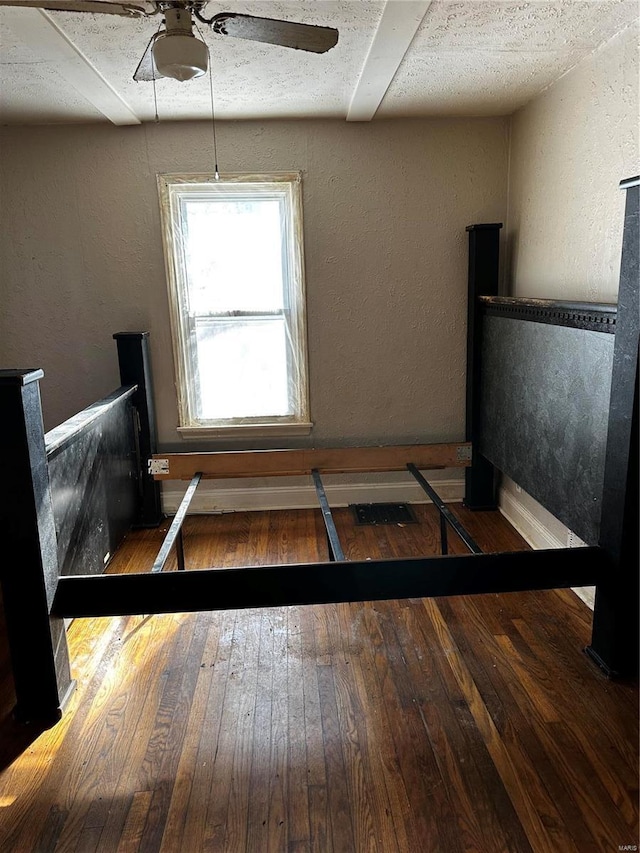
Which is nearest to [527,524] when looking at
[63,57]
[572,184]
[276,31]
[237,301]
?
[572,184]

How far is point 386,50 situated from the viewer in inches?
92.1

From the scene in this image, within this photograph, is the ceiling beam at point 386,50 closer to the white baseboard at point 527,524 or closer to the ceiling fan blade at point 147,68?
the ceiling fan blade at point 147,68

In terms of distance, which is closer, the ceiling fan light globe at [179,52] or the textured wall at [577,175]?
the ceiling fan light globe at [179,52]

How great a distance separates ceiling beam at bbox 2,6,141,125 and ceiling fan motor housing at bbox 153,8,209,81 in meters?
0.55

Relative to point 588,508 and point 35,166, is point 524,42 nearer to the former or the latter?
point 588,508

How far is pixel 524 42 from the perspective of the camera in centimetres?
233

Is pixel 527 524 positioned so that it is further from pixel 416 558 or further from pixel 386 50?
pixel 386 50

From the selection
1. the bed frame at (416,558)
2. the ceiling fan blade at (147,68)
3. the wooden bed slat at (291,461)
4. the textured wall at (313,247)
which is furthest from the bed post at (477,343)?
the ceiling fan blade at (147,68)

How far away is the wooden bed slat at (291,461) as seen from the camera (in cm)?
342

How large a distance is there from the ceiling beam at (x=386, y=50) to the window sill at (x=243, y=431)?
1.81 metres

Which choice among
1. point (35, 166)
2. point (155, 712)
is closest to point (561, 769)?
point (155, 712)

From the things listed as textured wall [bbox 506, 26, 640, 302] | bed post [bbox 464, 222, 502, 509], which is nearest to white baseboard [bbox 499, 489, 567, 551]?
bed post [bbox 464, 222, 502, 509]

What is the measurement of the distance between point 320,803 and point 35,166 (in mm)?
3426

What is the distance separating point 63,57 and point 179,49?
99cm
